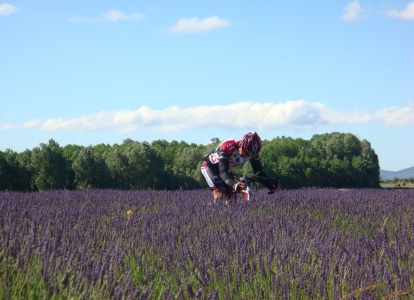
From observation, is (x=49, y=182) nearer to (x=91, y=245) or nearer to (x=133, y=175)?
(x=133, y=175)

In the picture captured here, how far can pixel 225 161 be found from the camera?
6254 mm

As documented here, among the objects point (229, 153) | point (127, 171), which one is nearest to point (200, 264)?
point (229, 153)

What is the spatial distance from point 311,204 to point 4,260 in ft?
15.9

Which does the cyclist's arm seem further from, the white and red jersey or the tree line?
the tree line

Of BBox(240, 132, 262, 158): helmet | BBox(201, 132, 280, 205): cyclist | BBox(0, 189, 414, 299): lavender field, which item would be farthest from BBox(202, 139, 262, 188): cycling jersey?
BBox(0, 189, 414, 299): lavender field

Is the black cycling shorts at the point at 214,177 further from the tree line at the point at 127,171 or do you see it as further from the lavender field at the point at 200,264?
the tree line at the point at 127,171

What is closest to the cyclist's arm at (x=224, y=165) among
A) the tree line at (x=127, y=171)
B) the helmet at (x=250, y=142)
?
the helmet at (x=250, y=142)

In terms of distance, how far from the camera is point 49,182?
24.9 m

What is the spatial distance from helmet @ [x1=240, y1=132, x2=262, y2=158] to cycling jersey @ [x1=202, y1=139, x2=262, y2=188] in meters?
0.12

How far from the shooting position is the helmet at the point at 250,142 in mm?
6266

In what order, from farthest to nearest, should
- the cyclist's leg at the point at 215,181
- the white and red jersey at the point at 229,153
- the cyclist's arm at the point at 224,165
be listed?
the cyclist's leg at the point at 215,181 < the white and red jersey at the point at 229,153 < the cyclist's arm at the point at 224,165

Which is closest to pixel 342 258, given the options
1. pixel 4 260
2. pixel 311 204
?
pixel 4 260

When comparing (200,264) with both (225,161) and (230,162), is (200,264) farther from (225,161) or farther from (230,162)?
(230,162)

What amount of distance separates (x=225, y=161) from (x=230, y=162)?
1.24 ft
